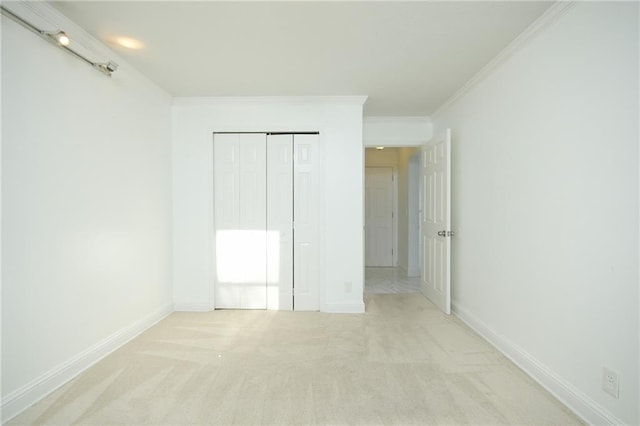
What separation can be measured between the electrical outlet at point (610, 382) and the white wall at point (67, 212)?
324cm

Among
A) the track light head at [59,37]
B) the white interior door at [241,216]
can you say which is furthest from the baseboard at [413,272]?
the track light head at [59,37]

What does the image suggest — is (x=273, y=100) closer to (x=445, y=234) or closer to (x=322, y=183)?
(x=322, y=183)

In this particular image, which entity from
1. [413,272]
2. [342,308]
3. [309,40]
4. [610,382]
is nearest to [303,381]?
[342,308]

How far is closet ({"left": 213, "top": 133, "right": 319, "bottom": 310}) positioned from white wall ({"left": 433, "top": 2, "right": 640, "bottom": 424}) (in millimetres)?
1866

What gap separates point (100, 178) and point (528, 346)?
11.4 ft

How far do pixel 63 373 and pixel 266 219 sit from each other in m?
2.21

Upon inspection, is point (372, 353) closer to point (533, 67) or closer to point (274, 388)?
point (274, 388)

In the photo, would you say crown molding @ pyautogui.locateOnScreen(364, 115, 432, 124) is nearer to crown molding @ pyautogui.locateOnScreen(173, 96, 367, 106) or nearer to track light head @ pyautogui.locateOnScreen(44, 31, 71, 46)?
crown molding @ pyautogui.locateOnScreen(173, 96, 367, 106)

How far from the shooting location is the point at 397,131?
4566mm

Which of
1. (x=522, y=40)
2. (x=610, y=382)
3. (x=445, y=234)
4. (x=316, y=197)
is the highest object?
(x=522, y=40)

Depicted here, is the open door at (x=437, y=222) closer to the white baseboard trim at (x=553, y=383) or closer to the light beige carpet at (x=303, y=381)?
the light beige carpet at (x=303, y=381)

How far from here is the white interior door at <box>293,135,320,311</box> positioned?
3.83m

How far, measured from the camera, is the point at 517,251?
8.29 feet

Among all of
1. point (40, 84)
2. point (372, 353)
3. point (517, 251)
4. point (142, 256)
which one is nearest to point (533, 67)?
point (517, 251)
